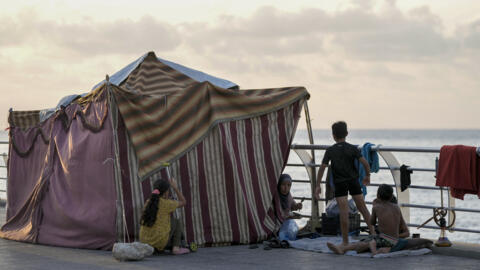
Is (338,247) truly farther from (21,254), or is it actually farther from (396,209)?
(21,254)

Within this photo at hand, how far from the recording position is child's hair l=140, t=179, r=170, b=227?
9148 mm

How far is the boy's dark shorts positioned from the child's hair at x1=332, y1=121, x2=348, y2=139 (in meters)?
0.57

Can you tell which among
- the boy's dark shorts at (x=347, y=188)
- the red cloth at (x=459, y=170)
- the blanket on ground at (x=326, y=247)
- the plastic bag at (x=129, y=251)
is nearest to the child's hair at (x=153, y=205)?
the plastic bag at (x=129, y=251)

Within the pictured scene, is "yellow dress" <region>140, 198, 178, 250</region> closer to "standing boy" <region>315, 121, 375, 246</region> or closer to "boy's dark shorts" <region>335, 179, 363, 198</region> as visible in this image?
"standing boy" <region>315, 121, 375, 246</region>

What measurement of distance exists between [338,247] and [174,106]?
276 centimetres

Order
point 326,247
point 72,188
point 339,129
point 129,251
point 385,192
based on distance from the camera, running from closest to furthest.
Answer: point 129,251 < point 385,192 < point 339,129 < point 326,247 < point 72,188

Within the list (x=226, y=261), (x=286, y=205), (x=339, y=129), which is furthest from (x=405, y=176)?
(x=226, y=261)

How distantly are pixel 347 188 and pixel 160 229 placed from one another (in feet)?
7.67

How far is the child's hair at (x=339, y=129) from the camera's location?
939 cm

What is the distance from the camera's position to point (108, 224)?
9680 mm

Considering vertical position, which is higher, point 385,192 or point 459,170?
point 459,170

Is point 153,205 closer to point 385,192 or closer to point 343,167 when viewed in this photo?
point 343,167

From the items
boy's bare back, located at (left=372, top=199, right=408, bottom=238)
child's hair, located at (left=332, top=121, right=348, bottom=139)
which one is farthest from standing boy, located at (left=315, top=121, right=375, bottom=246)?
boy's bare back, located at (left=372, top=199, right=408, bottom=238)

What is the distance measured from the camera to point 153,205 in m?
9.19
